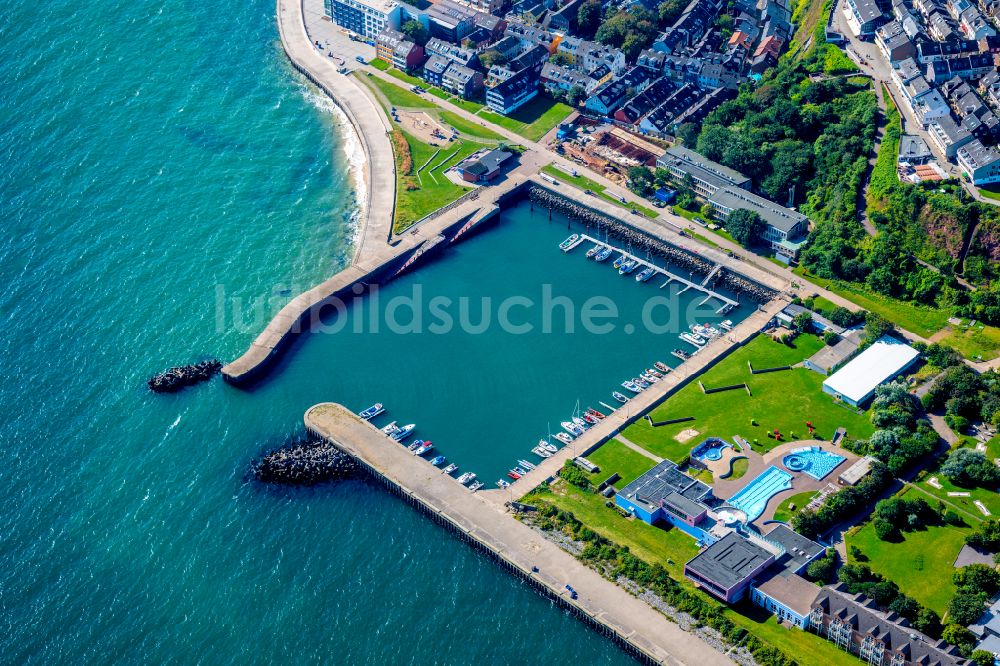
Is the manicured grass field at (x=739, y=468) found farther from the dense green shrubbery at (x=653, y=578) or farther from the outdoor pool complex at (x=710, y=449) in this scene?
the dense green shrubbery at (x=653, y=578)

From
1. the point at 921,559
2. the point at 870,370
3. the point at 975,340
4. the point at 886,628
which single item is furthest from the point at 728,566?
the point at 975,340

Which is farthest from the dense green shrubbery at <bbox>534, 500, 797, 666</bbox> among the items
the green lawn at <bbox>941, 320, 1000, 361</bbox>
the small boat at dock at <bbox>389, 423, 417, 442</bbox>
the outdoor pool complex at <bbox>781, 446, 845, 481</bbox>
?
the green lawn at <bbox>941, 320, 1000, 361</bbox>

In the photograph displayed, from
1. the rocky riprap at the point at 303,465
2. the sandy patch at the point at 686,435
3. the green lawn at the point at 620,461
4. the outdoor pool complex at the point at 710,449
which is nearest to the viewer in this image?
the rocky riprap at the point at 303,465

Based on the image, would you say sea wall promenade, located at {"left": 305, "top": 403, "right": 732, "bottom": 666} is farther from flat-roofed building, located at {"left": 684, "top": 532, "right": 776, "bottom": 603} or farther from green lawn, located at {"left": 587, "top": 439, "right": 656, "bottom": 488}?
green lawn, located at {"left": 587, "top": 439, "right": 656, "bottom": 488}

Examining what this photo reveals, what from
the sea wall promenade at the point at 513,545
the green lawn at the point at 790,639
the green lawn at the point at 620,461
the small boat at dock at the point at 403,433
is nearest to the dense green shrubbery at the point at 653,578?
the green lawn at the point at 790,639

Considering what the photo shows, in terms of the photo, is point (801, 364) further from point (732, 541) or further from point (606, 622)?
point (606, 622)

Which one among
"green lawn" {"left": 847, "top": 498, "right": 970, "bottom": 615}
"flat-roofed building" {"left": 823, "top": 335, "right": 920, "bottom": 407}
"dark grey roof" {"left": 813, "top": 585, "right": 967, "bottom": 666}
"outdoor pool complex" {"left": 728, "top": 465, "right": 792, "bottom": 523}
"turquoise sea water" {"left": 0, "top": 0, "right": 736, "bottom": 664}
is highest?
"flat-roofed building" {"left": 823, "top": 335, "right": 920, "bottom": 407}

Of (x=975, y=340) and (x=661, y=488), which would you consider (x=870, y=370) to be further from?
(x=661, y=488)
